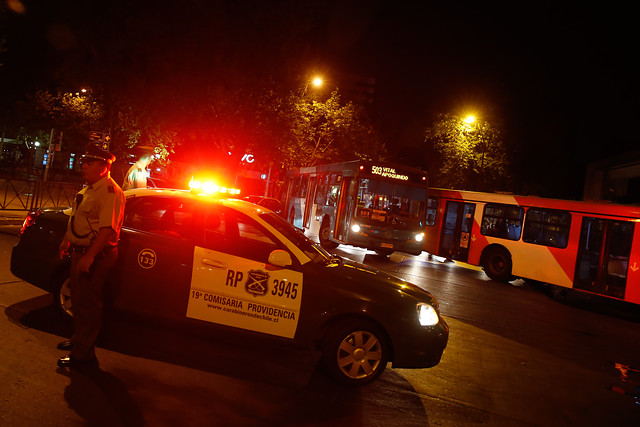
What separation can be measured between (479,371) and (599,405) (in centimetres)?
126

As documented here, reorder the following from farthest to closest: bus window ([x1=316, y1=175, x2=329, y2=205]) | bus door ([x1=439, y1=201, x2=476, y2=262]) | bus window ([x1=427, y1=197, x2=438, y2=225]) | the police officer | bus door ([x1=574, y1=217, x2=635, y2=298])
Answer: bus window ([x1=316, y1=175, x2=329, y2=205]), bus window ([x1=427, y1=197, x2=438, y2=225]), bus door ([x1=439, y1=201, x2=476, y2=262]), bus door ([x1=574, y1=217, x2=635, y2=298]), the police officer

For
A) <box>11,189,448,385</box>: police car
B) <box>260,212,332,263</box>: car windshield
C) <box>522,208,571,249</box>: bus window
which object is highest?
<box>522,208,571,249</box>: bus window

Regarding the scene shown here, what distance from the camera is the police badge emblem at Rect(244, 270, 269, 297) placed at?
15.4ft

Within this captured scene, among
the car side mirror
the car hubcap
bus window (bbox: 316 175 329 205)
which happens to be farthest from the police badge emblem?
bus window (bbox: 316 175 329 205)

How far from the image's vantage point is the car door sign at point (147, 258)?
4840 millimetres

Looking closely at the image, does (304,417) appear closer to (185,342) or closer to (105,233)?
(185,342)

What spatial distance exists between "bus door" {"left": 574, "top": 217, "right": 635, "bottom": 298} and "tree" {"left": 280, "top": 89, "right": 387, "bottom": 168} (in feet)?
56.3

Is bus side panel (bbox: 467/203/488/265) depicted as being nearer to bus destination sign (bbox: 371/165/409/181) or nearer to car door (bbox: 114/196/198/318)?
bus destination sign (bbox: 371/165/409/181)

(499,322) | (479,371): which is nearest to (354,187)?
(499,322)

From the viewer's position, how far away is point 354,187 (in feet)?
49.3

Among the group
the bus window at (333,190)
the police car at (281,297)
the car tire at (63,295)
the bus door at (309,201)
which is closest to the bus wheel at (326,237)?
the bus window at (333,190)

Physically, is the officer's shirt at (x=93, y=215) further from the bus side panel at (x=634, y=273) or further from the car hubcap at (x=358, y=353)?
the bus side panel at (x=634, y=273)

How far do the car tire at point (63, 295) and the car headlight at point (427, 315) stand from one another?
12.0 ft

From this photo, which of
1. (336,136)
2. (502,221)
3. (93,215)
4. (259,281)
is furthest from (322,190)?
(336,136)
